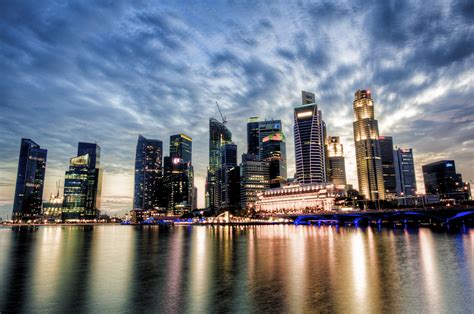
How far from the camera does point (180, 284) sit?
30859 mm

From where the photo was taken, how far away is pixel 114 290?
2908cm

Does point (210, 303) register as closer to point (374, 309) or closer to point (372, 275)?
point (374, 309)

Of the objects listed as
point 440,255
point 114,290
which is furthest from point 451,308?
point 440,255

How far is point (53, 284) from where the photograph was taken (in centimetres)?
3206

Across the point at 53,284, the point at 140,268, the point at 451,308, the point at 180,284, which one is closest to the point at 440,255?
the point at 451,308

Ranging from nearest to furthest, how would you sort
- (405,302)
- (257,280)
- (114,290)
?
1. (405,302)
2. (114,290)
3. (257,280)

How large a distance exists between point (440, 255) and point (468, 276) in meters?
18.2

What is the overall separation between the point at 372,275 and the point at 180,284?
20.6 metres

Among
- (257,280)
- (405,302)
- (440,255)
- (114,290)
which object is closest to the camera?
(405,302)

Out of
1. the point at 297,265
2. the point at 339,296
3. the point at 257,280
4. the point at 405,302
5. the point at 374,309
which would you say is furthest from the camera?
the point at 297,265

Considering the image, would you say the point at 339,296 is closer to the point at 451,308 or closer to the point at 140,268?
the point at 451,308

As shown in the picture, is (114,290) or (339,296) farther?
(114,290)

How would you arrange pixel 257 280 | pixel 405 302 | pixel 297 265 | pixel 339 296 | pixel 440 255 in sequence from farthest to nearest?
1. pixel 440 255
2. pixel 297 265
3. pixel 257 280
4. pixel 339 296
5. pixel 405 302

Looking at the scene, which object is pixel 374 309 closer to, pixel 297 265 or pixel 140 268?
pixel 297 265
